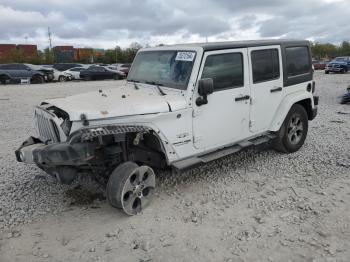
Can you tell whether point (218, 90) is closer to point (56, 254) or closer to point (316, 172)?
point (316, 172)

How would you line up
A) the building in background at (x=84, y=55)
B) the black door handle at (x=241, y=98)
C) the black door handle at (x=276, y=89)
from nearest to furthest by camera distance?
the black door handle at (x=241, y=98)
the black door handle at (x=276, y=89)
the building in background at (x=84, y=55)

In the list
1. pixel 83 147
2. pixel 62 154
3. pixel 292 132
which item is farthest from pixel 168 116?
pixel 292 132

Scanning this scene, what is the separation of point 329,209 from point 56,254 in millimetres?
3072

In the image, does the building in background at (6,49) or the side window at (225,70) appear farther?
the building in background at (6,49)

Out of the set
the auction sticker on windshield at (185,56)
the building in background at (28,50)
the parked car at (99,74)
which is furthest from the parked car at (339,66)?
the building in background at (28,50)

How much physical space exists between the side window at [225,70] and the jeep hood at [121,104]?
562 mm

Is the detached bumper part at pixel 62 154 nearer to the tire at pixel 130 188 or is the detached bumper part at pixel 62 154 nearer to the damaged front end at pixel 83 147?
the damaged front end at pixel 83 147

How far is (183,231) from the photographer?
376cm

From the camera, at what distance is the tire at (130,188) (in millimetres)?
3902

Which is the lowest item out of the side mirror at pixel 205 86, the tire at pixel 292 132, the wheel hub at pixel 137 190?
the wheel hub at pixel 137 190

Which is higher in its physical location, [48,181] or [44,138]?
[44,138]

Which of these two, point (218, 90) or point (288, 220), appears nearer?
point (288, 220)

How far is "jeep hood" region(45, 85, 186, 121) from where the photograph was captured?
12.6 ft

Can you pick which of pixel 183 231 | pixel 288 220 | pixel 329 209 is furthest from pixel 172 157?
pixel 329 209
